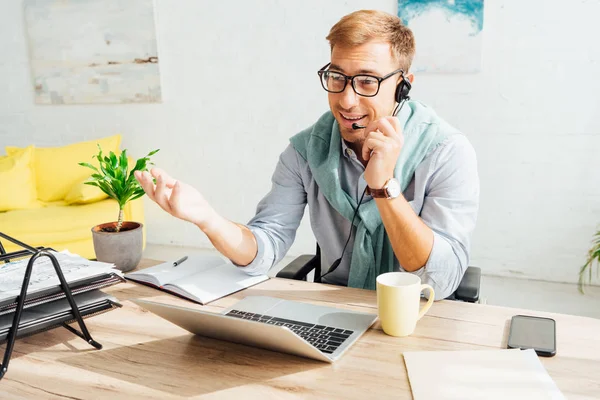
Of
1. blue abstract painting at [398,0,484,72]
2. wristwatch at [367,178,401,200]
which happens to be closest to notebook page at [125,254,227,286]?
wristwatch at [367,178,401,200]

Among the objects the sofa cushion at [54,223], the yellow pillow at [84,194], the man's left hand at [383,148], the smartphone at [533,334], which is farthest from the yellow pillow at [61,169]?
the smartphone at [533,334]

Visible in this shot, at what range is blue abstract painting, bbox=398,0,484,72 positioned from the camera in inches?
113

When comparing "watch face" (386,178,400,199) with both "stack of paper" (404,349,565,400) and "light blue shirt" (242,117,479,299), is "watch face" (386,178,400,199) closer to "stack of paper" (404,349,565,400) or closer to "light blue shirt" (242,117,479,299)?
"light blue shirt" (242,117,479,299)

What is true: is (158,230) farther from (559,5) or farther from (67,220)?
(559,5)

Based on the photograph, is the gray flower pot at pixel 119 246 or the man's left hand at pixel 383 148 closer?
the man's left hand at pixel 383 148

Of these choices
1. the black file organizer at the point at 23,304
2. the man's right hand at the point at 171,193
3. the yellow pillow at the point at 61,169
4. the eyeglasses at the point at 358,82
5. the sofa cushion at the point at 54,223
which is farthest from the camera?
the yellow pillow at the point at 61,169

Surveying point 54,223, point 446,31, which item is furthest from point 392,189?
point 54,223

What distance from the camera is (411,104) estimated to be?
5.04 feet

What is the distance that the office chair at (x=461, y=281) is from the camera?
4.12 ft

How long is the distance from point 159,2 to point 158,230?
1649 mm

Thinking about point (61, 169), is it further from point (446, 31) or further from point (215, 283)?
point (215, 283)

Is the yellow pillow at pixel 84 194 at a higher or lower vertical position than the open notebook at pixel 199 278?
lower

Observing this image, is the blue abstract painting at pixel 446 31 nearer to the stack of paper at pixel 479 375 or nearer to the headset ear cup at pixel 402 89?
the headset ear cup at pixel 402 89

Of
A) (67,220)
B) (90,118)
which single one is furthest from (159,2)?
(67,220)
